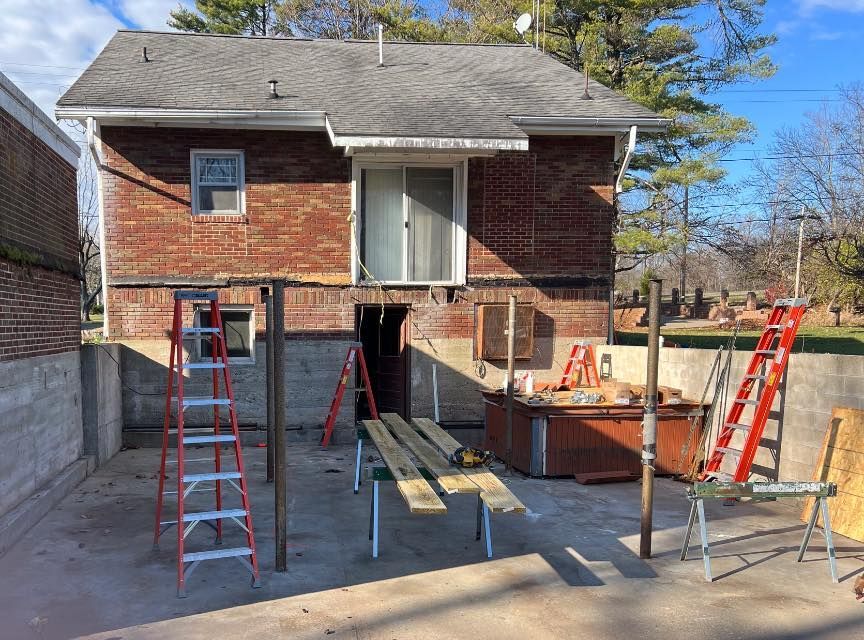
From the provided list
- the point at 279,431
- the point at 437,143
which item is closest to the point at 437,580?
the point at 279,431

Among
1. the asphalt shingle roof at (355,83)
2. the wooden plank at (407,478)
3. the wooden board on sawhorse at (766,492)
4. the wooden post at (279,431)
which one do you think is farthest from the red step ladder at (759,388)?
the wooden post at (279,431)

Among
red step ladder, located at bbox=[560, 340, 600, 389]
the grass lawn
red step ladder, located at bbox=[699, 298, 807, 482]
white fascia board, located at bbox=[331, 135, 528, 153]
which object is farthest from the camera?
the grass lawn

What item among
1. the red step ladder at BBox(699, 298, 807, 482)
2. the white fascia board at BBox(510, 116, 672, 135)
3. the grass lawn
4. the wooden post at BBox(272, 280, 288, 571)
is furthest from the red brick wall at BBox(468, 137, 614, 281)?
the grass lawn

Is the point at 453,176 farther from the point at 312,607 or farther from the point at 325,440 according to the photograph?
the point at 312,607

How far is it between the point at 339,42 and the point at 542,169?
20.6 ft

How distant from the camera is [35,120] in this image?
7625 millimetres

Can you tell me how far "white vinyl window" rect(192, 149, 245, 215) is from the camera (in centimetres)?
1130

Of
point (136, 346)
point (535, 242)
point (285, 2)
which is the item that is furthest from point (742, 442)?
point (285, 2)

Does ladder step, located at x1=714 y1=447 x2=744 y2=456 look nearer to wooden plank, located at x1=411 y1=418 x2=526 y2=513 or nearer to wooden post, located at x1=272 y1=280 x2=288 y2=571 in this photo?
wooden plank, located at x1=411 y1=418 x2=526 y2=513

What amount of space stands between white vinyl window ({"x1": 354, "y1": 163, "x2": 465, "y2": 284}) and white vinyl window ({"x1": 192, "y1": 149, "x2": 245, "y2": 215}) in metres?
2.13

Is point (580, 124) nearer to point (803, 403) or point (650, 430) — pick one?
point (803, 403)

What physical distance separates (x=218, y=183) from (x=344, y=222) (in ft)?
7.41

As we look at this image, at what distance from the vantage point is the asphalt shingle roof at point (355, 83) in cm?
1073

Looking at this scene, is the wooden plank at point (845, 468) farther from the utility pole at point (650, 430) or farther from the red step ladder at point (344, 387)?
the red step ladder at point (344, 387)
